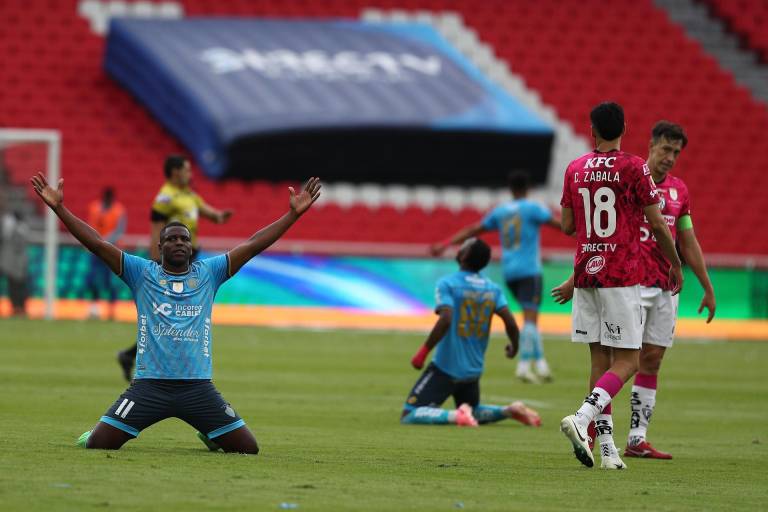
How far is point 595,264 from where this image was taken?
9.35 metres

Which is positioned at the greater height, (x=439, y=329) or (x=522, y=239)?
(x=522, y=239)

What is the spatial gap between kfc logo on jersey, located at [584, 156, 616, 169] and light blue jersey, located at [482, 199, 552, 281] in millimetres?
8352

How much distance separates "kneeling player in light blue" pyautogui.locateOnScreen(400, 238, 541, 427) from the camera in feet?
41.0

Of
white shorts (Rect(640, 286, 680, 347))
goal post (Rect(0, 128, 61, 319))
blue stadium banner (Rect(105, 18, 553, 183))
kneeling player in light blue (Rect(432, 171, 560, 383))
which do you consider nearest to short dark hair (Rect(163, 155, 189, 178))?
kneeling player in light blue (Rect(432, 171, 560, 383))

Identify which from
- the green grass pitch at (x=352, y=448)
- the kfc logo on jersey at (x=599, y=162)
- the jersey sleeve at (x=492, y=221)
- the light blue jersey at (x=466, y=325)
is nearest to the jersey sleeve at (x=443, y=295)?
the light blue jersey at (x=466, y=325)

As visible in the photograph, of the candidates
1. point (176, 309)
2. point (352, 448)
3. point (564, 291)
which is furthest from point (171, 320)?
point (564, 291)

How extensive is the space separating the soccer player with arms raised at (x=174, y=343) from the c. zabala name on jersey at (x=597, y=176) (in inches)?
65.2

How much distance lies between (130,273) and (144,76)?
80.3 feet

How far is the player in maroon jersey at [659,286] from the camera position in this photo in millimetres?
10148

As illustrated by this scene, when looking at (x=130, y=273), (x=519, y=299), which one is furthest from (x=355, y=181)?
(x=130, y=273)

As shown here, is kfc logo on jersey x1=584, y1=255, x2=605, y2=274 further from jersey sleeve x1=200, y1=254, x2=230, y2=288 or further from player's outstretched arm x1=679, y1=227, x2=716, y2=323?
jersey sleeve x1=200, y1=254, x2=230, y2=288

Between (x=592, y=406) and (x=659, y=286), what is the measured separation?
5.07 feet

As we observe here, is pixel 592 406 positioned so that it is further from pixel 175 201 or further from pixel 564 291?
pixel 175 201

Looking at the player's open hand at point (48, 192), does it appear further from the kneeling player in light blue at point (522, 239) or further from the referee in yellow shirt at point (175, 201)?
the kneeling player in light blue at point (522, 239)
